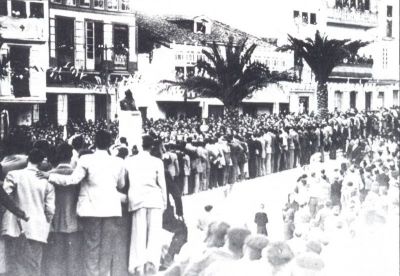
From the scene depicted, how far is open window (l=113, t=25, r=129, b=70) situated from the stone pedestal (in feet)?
1.86

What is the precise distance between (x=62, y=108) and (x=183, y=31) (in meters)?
1.69

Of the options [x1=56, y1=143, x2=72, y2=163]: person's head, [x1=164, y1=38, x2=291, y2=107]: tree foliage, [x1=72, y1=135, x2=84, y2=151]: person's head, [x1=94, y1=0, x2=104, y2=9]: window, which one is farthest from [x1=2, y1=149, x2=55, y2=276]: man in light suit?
[x1=94, y1=0, x2=104, y2=9]: window

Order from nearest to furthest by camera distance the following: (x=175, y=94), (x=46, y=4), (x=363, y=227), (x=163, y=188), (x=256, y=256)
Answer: (x=256, y=256)
(x=363, y=227)
(x=163, y=188)
(x=175, y=94)
(x=46, y=4)

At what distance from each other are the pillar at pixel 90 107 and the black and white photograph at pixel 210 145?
19 mm

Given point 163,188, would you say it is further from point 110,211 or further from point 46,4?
point 46,4

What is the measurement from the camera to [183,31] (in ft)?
19.8

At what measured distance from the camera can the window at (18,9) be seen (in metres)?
6.97

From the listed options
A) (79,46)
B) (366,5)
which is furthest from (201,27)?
(79,46)

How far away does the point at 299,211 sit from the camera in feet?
14.5

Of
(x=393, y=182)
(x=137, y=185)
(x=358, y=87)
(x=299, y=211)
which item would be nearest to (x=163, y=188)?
(x=137, y=185)

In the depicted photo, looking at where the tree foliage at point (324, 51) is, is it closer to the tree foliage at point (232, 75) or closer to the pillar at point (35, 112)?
the tree foliage at point (232, 75)

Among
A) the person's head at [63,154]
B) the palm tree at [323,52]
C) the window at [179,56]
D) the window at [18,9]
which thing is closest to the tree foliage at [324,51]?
the palm tree at [323,52]

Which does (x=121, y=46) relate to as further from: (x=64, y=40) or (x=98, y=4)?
(x=98, y=4)

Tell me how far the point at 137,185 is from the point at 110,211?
228 millimetres
